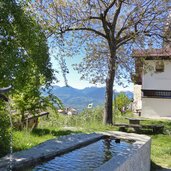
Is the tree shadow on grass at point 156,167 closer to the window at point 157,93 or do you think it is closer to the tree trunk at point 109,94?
the tree trunk at point 109,94

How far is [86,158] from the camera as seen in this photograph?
22.1 ft

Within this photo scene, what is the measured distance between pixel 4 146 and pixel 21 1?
2925 mm

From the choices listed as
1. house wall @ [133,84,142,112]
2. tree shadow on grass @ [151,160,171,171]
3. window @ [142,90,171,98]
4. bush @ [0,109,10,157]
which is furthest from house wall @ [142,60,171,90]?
bush @ [0,109,10,157]

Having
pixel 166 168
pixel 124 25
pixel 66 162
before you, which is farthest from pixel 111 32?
pixel 66 162

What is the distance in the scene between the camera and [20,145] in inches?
312

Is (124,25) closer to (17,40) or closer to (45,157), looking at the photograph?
(17,40)

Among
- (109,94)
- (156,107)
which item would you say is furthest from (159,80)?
(109,94)

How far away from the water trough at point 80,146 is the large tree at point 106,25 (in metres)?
7.67

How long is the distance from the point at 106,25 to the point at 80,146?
34.2ft

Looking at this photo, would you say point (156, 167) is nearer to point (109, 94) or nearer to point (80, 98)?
point (109, 94)

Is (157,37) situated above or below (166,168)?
above

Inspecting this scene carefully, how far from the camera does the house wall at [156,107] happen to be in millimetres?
26664

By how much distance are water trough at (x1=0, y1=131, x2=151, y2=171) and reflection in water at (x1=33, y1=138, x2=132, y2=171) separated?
12cm

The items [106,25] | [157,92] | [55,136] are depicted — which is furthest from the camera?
[157,92]
